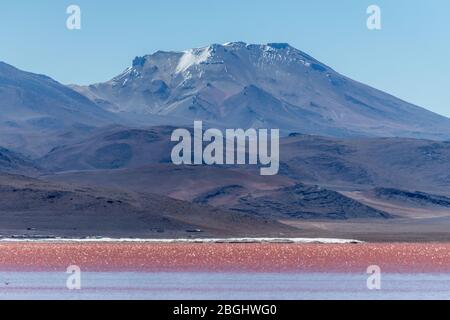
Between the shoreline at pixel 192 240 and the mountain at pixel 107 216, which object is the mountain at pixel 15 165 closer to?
the mountain at pixel 107 216

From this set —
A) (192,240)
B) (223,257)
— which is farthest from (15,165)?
(223,257)

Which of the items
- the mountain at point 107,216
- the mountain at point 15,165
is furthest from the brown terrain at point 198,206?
the mountain at point 15,165

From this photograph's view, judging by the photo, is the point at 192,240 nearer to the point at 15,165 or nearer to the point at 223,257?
the point at 223,257

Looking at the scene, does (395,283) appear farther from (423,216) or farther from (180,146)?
(180,146)

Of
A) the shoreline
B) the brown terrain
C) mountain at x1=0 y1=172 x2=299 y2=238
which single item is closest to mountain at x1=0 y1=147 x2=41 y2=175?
the brown terrain

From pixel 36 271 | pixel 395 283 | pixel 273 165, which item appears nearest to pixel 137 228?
pixel 36 271

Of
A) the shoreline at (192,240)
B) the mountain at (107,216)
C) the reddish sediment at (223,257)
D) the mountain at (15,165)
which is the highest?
the mountain at (15,165)

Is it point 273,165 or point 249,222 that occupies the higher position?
point 273,165
